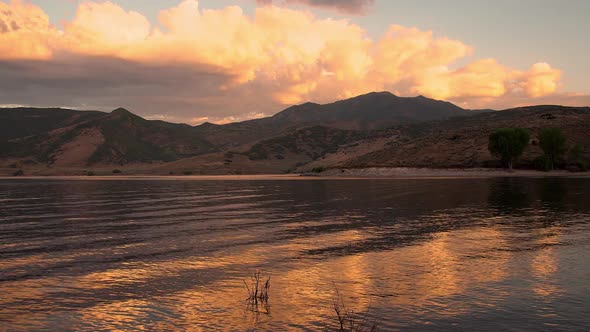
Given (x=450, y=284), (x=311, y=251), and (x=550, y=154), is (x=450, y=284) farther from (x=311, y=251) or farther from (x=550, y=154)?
(x=550, y=154)

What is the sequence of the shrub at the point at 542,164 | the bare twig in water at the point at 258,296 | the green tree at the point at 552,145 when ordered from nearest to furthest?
the bare twig in water at the point at 258,296
the shrub at the point at 542,164
the green tree at the point at 552,145

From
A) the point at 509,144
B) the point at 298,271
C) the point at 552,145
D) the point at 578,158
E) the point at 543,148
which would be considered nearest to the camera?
the point at 298,271

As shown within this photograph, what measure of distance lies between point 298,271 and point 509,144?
133m

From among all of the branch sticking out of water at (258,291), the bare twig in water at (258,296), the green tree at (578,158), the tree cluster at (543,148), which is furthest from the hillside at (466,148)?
the bare twig in water at (258,296)

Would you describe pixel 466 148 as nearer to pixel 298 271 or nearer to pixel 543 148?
pixel 543 148

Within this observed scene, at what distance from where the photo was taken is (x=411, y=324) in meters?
13.9

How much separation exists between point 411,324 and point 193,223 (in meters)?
26.8

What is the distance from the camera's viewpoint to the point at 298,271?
20.8 metres

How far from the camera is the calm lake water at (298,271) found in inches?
574

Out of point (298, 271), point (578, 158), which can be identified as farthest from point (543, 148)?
point (298, 271)

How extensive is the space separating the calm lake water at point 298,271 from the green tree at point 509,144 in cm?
10315

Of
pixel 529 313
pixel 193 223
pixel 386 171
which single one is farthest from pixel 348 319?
pixel 386 171

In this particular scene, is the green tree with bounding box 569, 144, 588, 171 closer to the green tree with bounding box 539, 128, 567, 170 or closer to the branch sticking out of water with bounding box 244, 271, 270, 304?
the green tree with bounding box 539, 128, 567, 170

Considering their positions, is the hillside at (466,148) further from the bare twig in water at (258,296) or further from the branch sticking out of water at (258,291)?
the bare twig in water at (258,296)
